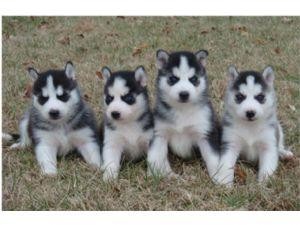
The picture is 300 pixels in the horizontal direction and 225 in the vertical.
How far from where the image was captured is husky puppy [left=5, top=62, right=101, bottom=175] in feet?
20.9

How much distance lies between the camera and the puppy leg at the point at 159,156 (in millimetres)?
6188

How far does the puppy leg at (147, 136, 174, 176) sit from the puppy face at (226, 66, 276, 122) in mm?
893

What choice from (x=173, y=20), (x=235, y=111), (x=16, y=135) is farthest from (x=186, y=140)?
(x=173, y=20)

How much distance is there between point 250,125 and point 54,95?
2.28m

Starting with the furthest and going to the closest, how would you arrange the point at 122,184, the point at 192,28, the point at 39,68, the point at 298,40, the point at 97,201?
1. the point at 192,28
2. the point at 298,40
3. the point at 39,68
4. the point at 122,184
5. the point at 97,201

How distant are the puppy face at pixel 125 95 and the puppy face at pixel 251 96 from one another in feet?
3.37

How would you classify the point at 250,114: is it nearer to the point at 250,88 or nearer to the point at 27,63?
the point at 250,88

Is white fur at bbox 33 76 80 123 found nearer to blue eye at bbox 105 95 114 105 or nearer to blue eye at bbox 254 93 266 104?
blue eye at bbox 105 95 114 105

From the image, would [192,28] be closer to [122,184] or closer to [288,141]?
[288,141]

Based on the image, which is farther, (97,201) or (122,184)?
(122,184)

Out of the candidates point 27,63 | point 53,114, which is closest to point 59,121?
point 53,114

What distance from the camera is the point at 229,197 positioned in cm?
556

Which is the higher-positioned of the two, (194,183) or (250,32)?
(250,32)

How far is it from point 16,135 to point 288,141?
361 cm
